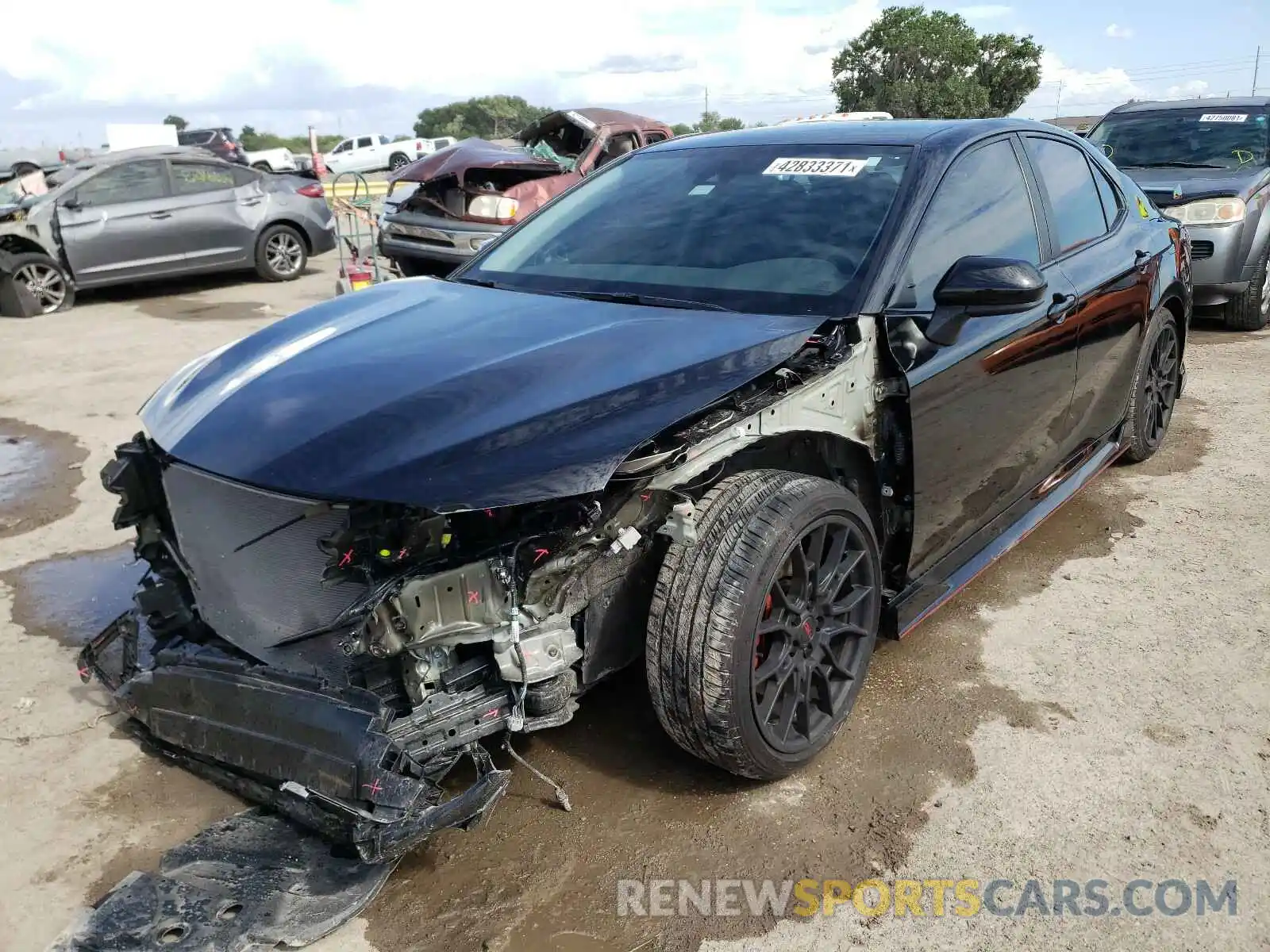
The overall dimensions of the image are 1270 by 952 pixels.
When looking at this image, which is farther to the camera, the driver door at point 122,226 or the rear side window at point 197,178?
the rear side window at point 197,178

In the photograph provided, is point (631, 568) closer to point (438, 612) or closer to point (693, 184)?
point (438, 612)

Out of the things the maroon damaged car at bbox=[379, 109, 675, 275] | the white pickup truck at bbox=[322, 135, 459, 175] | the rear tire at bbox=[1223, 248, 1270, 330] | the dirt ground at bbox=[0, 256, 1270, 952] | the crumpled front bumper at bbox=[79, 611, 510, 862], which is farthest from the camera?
the white pickup truck at bbox=[322, 135, 459, 175]

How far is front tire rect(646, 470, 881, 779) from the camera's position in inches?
92.0

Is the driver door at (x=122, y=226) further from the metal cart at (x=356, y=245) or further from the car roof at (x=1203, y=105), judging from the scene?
the car roof at (x=1203, y=105)

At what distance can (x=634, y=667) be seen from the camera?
3277mm

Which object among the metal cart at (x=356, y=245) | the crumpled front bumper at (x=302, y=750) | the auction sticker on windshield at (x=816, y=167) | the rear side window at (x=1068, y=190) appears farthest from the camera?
the metal cart at (x=356, y=245)

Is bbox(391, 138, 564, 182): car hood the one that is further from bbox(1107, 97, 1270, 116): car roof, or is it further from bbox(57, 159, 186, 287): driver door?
bbox(1107, 97, 1270, 116): car roof

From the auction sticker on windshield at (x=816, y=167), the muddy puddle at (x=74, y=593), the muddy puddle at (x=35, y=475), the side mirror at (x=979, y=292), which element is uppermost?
the auction sticker on windshield at (x=816, y=167)

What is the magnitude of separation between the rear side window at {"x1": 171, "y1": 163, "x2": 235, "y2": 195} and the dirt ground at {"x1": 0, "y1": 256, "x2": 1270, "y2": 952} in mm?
7321

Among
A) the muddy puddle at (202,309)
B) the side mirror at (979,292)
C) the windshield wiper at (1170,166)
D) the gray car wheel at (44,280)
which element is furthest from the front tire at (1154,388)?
the gray car wheel at (44,280)

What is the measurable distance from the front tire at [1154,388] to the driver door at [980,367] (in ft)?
3.55

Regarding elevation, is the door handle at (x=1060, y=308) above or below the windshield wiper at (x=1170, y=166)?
below

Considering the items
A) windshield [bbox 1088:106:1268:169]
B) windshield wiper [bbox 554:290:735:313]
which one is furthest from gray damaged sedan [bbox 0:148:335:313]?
windshield wiper [bbox 554:290:735:313]

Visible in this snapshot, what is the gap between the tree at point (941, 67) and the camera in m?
36.4
